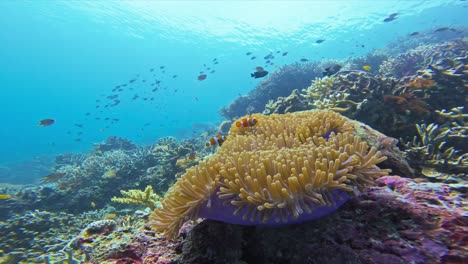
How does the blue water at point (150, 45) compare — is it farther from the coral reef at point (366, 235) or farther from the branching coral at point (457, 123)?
the branching coral at point (457, 123)

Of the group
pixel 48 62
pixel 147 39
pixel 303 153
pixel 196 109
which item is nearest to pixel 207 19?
pixel 147 39

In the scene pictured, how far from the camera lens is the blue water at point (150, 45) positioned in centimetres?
4234

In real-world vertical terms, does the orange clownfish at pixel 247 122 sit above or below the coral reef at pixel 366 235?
above

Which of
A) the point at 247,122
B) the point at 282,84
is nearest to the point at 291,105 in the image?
the point at 247,122

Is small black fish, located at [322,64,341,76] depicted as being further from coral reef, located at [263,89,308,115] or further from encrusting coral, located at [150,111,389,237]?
encrusting coral, located at [150,111,389,237]

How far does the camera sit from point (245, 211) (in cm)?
191

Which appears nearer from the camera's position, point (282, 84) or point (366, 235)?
point (366, 235)

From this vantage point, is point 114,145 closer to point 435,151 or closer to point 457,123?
point 435,151

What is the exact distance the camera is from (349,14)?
42.0 meters

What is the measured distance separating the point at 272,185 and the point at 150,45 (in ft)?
240

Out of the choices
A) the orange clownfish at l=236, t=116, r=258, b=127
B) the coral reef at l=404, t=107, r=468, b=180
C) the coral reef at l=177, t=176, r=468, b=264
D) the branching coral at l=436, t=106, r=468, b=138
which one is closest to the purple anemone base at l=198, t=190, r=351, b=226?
the coral reef at l=177, t=176, r=468, b=264

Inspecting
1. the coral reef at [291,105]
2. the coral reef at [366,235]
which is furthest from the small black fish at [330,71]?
the coral reef at [366,235]

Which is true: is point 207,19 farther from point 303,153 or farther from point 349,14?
point 303,153

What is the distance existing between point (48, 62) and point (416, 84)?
355ft
